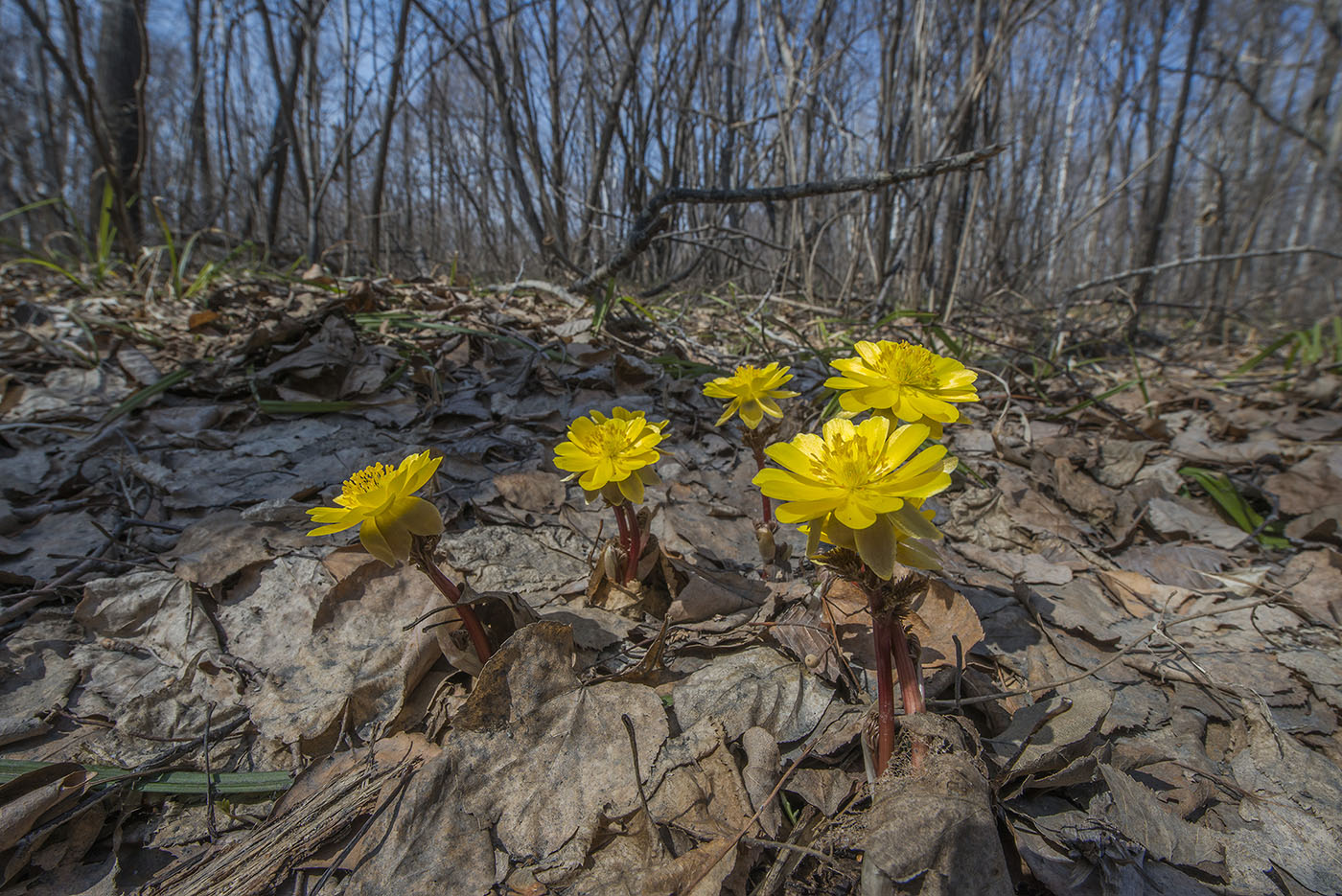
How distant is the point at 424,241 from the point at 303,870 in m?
11.8

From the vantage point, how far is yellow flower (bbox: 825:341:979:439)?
111 centimetres

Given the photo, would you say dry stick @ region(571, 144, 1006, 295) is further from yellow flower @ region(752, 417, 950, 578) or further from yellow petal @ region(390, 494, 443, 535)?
yellow petal @ region(390, 494, 443, 535)

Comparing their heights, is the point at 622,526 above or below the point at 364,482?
below

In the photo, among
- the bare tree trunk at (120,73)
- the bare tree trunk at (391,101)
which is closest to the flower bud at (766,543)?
the bare tree trunk at (391,101)

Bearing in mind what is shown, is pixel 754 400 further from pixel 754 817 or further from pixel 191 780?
pixel 191 780

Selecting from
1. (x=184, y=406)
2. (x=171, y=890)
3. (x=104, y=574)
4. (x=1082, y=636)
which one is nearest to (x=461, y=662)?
(x=171, y=890)

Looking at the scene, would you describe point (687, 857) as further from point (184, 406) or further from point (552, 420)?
point (184, 406)

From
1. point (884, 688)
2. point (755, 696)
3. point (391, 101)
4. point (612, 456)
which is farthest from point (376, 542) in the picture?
point (391, 101)

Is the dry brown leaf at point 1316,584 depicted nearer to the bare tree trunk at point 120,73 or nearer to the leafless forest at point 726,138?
the leafless forest at point 726,138

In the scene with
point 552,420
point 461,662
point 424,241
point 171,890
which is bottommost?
point 171,890

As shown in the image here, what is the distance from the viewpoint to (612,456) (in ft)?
3.95

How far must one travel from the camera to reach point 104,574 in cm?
145

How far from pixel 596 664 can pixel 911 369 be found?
2.84 feet

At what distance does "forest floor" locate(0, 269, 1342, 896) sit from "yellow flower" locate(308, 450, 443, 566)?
143 millimetres
